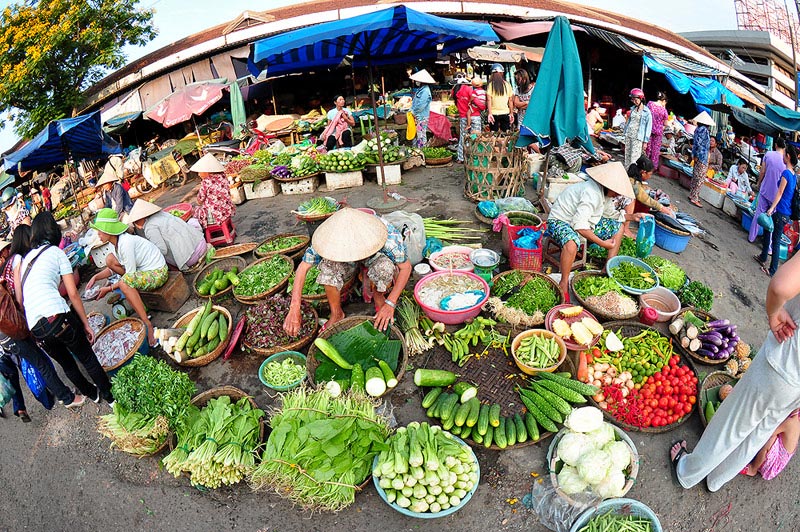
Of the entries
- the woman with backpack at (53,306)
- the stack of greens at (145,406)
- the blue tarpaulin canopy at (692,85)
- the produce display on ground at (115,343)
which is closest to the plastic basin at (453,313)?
the stack of greens at (145,406)

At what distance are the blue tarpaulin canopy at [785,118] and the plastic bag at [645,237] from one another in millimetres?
8046

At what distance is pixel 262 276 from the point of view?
15.8 feet

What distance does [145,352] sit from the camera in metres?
4.18

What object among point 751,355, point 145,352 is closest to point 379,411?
point 145,352

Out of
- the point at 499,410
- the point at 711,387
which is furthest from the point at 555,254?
the point at 499,410

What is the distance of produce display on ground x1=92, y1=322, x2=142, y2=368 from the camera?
4141 millimetres

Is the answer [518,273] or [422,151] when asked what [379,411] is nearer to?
[518,273]

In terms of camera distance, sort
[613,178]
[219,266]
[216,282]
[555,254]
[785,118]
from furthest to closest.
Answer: [785,118] → [219,266] → [555,254] → [216,282] → [613,178]

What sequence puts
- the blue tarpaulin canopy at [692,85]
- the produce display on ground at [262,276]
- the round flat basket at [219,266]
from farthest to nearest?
1. the blue tarpaulin canopy at [692,85]
2. the round flat basket at [219,266]
3. the produce display on ground at [262,276]

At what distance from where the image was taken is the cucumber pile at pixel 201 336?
3.91 meters

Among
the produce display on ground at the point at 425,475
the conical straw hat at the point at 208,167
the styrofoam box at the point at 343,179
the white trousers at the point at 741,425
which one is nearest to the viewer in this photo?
the white trousers at the point at 741,425

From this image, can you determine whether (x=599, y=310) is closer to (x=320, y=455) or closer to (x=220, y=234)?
(x=320, y=455)

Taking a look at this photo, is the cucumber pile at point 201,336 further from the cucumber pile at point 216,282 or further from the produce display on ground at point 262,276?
the cucumber pile at point 216,282

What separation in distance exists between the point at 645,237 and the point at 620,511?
3593mm
